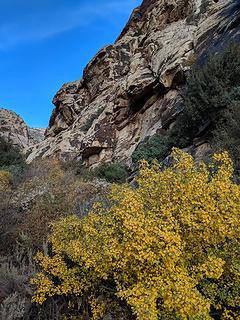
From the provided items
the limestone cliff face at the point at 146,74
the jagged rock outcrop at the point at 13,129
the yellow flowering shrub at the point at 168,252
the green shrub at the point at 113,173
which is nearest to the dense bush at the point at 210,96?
the limestone cliff face at the point at 146,74

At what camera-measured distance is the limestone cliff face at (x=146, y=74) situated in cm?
1841

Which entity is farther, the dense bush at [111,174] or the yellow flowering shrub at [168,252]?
the dense bush at [111,174]

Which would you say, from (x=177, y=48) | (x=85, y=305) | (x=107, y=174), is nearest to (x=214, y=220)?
(x=85, y=305)

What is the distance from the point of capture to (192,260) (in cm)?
413

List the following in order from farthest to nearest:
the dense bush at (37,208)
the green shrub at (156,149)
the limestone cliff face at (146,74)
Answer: the limestone cliff face at (146,74) → the green shrub at (156,149) → the dense bush at (37,208)

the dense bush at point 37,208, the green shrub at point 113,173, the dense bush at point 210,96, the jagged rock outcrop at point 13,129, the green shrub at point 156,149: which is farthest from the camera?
the jagged rock outcrop at point 13,129

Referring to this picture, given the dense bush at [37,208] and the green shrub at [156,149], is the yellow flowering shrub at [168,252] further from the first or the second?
the green shrub at [156,149]

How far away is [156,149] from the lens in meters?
15.3

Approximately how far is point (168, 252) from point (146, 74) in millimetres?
20501

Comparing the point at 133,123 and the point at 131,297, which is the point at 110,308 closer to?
the point at 131,297

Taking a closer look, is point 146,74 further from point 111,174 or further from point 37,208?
point 37,208

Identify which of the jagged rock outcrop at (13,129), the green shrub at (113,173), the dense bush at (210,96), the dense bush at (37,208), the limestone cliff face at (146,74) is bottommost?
the dense bush at (37,208)

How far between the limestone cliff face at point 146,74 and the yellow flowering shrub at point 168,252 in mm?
12860

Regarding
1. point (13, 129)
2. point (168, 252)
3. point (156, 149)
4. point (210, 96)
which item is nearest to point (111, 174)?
point (156, 149)
